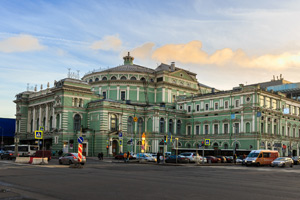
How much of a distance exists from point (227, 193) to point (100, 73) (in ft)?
282

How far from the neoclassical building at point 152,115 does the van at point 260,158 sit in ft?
54.3

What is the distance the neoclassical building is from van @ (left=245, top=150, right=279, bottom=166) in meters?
16.6

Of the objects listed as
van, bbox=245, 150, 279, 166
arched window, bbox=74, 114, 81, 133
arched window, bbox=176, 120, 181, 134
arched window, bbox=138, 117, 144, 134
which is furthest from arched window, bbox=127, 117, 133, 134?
van, bbox=245, 150, 279, 166

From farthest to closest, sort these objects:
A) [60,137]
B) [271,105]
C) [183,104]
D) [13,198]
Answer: [183,104], [271,105], [60,137], [13,198]

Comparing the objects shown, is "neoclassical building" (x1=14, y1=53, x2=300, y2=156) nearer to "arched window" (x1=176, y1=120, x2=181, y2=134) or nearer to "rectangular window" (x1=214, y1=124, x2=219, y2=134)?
"rectangular window" (x1=214, y1=124, x2=219, y2=134)

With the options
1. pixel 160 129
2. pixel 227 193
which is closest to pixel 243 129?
pixel 160 129

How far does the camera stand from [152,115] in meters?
87.2

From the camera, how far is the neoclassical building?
261ft

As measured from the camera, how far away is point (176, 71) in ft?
329

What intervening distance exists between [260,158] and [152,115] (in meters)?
38.5

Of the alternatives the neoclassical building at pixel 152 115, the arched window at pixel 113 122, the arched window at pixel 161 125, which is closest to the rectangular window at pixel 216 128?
the neoclassical building at pixel 152 115

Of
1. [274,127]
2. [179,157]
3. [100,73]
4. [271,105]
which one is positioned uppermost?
[100,73]

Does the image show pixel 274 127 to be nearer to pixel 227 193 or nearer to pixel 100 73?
pixel 100 73

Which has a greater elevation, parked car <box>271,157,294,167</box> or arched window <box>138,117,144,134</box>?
arched window <box>138,117,144,134</box>
